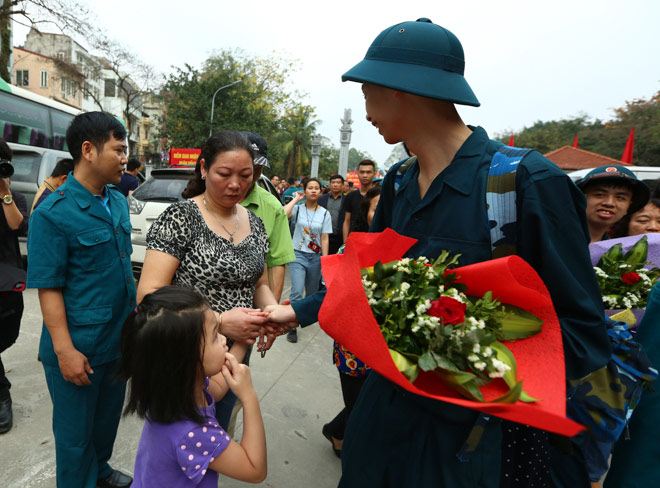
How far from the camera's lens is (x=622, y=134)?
3369 cm

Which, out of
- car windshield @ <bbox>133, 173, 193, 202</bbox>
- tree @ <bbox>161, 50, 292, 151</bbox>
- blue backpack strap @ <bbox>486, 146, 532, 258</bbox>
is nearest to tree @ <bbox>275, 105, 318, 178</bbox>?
tree @ <bbox>161, 50, 292, 151</bbox>

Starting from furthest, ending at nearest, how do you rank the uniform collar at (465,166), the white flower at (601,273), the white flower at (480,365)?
the white flower at (601,273), the uniform collar at (465,166), the white flower at (480,365)

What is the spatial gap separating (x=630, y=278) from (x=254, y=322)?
6.04 feet

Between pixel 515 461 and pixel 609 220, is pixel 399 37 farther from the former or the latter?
pixel 609 220

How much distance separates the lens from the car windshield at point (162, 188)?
Result: 246 inches

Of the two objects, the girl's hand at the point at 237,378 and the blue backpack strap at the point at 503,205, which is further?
the girl's hand at the point at 237,378

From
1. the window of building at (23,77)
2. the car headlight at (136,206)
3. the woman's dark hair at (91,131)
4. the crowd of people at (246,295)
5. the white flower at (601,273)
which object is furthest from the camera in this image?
the window of building at (23,77)

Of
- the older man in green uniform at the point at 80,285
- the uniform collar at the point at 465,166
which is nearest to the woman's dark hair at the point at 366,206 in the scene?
the older man in green uniform at the point at 80,285

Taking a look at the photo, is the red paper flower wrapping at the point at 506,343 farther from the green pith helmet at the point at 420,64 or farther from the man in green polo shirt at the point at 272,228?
the man in green polo shirt at the point at 272,228

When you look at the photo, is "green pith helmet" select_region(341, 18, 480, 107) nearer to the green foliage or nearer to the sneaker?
the sneaker

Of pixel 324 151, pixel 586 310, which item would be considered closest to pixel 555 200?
pixel 586 310

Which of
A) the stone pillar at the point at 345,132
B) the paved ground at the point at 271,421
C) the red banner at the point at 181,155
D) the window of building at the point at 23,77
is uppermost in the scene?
the window of building at the point at 23,77

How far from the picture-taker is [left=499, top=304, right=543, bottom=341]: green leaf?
1.02 metres

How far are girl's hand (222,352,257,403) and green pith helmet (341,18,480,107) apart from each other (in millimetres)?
1075
